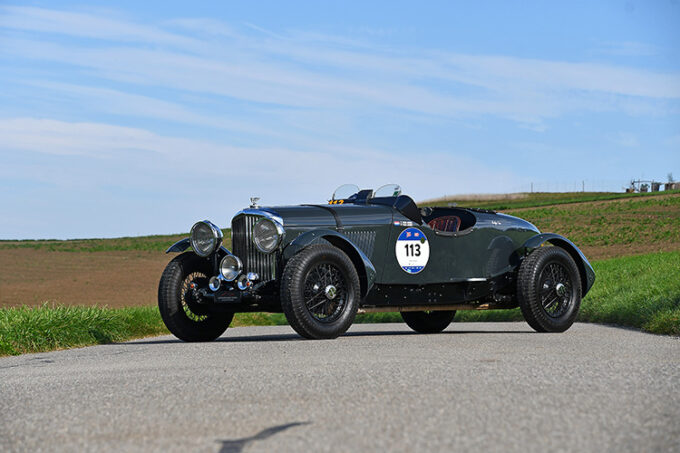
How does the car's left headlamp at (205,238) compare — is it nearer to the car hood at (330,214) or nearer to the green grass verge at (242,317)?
the car hood at (330,214)

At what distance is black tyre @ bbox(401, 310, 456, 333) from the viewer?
1170 centimetres

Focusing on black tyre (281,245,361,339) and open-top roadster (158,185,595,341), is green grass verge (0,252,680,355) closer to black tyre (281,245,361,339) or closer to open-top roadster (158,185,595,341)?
open-top roadster (158,185,595,341)

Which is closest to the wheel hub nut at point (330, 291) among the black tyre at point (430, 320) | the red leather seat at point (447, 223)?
the red leather seat at point (447, 223)

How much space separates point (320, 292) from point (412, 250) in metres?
1.68

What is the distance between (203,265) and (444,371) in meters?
4.87

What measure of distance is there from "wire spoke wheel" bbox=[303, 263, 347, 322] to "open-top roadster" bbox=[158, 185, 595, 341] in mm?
10

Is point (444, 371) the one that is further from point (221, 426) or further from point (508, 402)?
point (221, 426)

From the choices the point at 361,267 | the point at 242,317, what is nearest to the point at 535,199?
the point at 242,317

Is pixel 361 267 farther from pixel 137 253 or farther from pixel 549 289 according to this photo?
pixel 137 253

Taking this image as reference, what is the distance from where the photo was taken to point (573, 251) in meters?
10.7

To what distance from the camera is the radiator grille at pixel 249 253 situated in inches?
356

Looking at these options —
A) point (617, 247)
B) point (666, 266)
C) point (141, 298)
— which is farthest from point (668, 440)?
point (617, 247)

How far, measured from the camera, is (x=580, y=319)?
44.6 feet

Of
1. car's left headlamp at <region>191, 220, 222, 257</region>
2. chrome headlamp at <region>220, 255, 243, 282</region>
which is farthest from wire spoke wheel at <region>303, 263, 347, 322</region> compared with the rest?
car's left headlamp at <region>191, 220, 222, 257</region>
